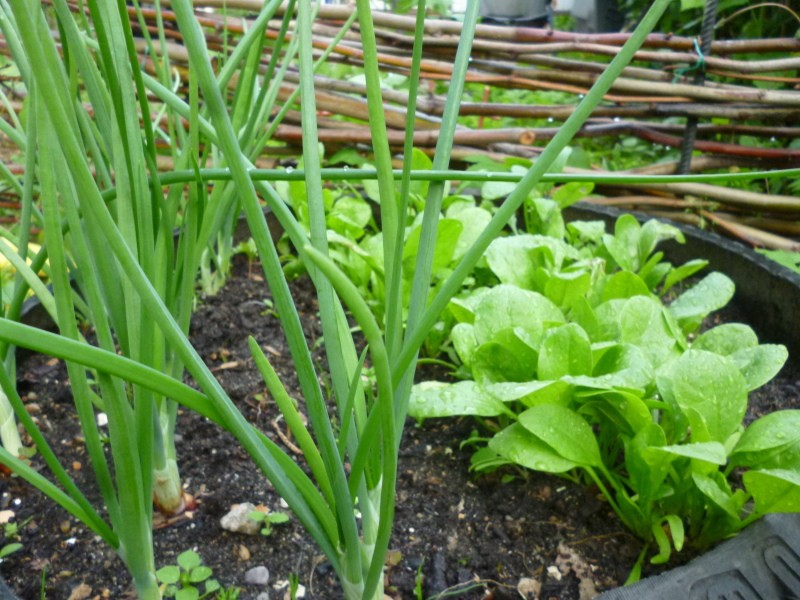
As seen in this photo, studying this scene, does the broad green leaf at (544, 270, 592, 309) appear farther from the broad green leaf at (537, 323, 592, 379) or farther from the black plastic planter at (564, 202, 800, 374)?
the black plastic planter at (564, 202, 800, 374)

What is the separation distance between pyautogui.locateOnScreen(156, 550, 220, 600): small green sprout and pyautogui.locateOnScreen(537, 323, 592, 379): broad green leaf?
349mm

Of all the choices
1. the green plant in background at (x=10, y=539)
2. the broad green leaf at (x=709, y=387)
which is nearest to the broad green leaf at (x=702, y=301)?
the broad green leaf at (x=709, y=387)

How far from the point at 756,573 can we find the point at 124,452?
1.48 ft

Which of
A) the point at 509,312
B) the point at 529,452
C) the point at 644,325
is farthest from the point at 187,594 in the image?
the point at 644,325

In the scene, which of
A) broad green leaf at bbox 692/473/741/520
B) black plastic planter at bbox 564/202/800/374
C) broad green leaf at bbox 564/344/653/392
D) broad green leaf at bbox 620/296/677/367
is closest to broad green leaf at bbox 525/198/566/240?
black plastic planter at bbox 564/202/800/374

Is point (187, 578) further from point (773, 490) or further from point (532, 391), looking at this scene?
point (773, 490)

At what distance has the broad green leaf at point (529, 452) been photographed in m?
0.59

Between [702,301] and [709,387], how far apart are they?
264mm

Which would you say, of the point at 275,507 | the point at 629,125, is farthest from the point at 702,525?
the point at 629,125

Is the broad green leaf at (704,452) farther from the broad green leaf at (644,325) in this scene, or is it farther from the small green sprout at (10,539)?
the small green sprout at (10,539)

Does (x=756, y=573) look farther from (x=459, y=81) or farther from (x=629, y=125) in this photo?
(x=629, y=125)

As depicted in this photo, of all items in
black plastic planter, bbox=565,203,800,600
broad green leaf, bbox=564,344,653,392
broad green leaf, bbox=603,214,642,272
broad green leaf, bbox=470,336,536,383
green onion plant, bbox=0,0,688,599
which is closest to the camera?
green onion plant, bbox=0,0,688,599

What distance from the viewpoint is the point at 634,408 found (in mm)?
583

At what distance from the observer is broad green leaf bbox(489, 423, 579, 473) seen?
1.94 feet
